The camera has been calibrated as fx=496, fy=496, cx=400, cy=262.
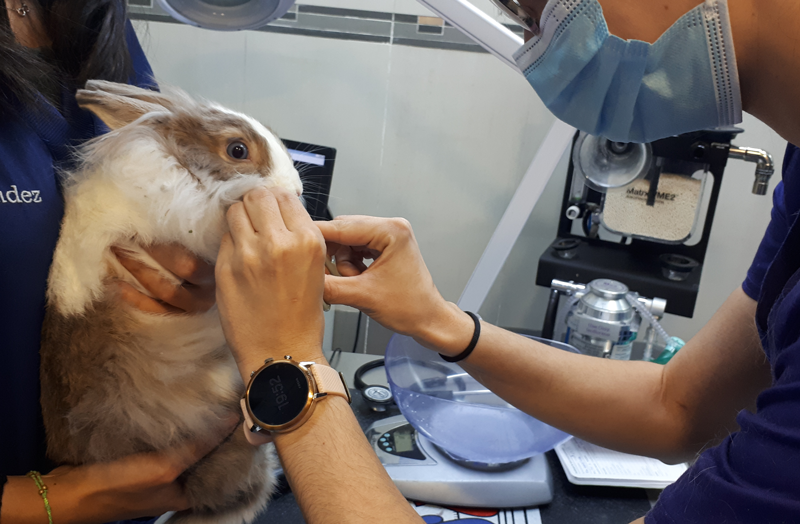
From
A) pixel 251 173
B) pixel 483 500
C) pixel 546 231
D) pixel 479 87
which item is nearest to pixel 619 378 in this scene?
pixel 483 500

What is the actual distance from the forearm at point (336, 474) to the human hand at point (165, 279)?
1.23ft

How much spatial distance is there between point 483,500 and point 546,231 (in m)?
1.46

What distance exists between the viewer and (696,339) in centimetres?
113

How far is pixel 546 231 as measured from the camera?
2383mm

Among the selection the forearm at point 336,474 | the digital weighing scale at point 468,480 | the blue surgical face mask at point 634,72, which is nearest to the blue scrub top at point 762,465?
the blue surgical face mask at point 634,72

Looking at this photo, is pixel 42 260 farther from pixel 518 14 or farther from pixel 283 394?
pixel 518 14

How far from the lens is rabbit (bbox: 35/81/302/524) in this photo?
884mm

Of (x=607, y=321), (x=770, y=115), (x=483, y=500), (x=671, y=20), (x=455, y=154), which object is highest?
(x=671, y=20)

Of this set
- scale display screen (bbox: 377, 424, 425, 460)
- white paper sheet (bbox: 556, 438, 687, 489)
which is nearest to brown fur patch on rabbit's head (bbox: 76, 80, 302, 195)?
scale display screen (bbox: 377, 424, 425, 460)

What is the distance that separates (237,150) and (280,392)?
1.66ft

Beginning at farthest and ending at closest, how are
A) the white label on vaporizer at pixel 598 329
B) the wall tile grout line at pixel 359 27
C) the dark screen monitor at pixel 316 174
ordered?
the wall tile grout line at pixel 359 27 < the dark screen monitor at pixel 316 174 < the white label on vaporizer at pixel 598 329

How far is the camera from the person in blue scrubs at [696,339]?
0.63 metres

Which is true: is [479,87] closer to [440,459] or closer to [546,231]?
[546,231]

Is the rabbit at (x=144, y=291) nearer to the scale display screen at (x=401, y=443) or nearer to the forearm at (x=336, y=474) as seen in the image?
the forearm at (x=336, y=474)
